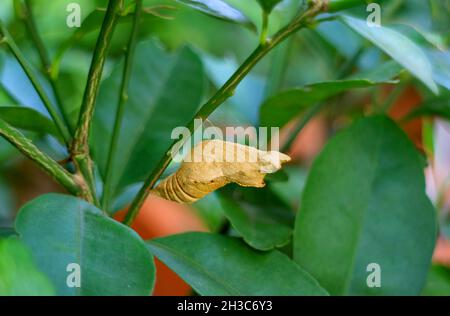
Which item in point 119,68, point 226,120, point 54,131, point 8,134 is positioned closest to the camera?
point 8,134

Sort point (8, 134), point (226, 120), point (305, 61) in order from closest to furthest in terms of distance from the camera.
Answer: point (8, 134) < point (226, 120) < point (305, 61)

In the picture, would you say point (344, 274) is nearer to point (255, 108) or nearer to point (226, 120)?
point (255, 108)

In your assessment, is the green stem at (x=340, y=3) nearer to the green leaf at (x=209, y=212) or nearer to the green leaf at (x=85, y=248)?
the green leaf at (x=85, y=248)

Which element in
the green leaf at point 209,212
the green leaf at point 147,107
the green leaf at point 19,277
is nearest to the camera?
the green leaf at point 19,277

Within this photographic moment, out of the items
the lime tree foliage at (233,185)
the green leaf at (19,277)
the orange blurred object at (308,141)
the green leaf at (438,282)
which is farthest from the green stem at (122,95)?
the orange blurred object at (308,141)

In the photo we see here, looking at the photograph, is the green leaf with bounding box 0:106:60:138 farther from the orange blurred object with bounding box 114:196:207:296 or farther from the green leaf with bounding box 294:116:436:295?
the orange blurred object with bounding box 114:196:207:296
